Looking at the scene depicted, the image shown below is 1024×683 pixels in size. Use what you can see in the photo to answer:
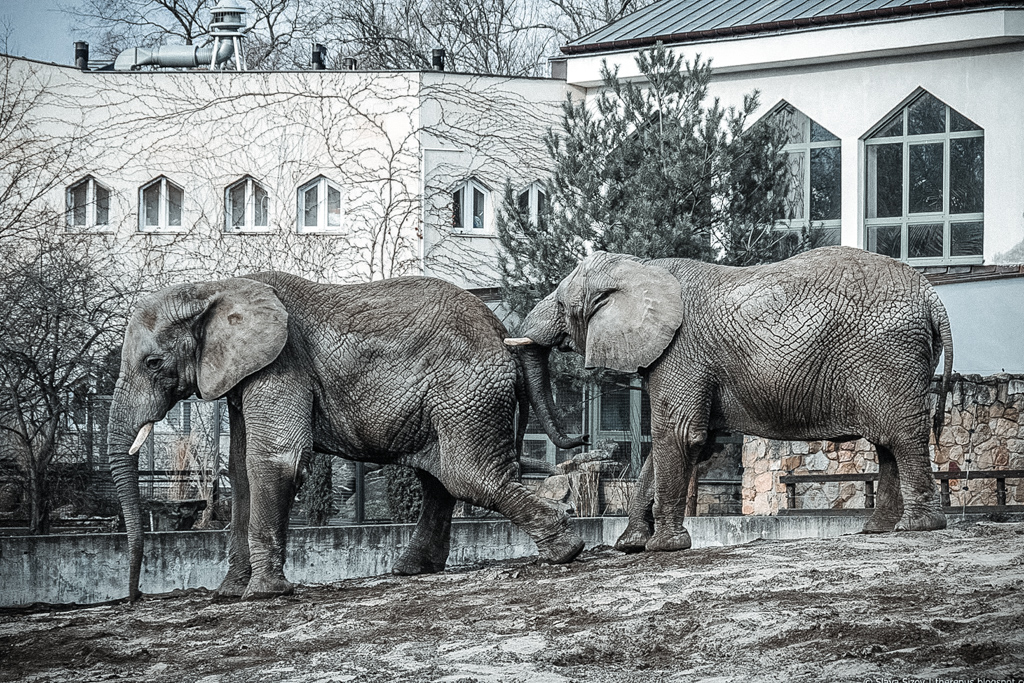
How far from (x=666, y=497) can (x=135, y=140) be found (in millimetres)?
18379

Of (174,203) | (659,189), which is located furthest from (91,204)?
(659,189)

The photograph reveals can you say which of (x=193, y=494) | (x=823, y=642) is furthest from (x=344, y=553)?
(x=823, y=642)

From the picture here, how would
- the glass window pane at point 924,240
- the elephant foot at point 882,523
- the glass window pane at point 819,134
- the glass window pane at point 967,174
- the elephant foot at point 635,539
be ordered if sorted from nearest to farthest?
the elephant foot at point 882,523
the elephant foot at point 635,539
the glass window pane at point 967,174
the glass window pane at point 924,240
the glass window pane at point 819,134

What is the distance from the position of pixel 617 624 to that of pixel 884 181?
711 inches

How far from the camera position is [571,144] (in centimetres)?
1905

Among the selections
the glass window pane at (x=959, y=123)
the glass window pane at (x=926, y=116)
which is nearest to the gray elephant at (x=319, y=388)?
the glass window pane at (x=959, y=123)

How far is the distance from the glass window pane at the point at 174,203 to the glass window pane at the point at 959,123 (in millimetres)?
14017

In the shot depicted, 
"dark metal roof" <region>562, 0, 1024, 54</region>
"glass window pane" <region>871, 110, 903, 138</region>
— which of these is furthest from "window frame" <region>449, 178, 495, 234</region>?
"glass window pane" <region>871, 110, 903, 138</region>

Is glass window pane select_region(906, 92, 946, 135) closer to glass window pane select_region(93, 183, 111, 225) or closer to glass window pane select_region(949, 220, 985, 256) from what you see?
glass window pane select_region(949, 220, 985, 256)

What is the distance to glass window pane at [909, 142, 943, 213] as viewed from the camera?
25031mm

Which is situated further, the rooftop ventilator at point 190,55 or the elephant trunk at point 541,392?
the rooftop ventilator at point 190,55

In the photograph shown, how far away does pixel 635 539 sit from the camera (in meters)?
12.7

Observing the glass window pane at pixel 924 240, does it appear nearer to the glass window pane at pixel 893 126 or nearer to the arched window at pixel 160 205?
the glass window pane at pixel 893 126

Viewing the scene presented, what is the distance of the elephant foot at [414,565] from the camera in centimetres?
1283
